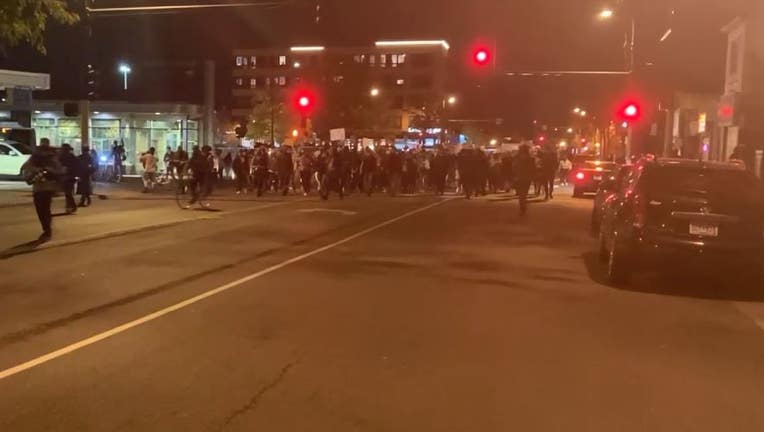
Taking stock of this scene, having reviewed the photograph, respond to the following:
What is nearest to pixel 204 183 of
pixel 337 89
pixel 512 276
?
pixel 512 276

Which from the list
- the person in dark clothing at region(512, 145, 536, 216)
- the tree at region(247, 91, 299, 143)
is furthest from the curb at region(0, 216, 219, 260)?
the tree at region(247, 91, 299, 143)

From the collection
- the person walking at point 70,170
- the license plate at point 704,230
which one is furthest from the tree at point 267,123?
the license plate at point 704,230

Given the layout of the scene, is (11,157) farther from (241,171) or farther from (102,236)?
(102,236)

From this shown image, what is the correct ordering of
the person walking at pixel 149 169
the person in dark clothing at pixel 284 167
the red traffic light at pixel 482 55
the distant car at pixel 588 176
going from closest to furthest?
the red traffic light at pixel 482 55
the person in dark clothing at pixel 284 167
the person walking at pixel 149 169
the distant car at pixel 588 176

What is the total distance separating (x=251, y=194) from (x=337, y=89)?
120 feet

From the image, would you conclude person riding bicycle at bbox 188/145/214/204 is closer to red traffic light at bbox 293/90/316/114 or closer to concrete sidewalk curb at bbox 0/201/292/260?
concrete sidewalk curb at bbox 0/201/292/260

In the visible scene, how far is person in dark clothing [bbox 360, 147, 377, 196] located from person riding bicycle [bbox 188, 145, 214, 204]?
26.1ft

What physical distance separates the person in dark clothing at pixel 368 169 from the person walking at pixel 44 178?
1636 centimetres

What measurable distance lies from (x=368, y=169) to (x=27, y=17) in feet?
58.4

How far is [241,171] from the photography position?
107 feet

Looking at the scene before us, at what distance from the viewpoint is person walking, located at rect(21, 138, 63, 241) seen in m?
15.1

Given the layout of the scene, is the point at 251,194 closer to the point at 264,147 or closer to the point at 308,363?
the point at 264,147

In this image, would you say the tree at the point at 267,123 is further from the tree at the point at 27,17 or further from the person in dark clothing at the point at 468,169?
the tree at the point at 27,17

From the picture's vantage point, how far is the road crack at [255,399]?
567cm
